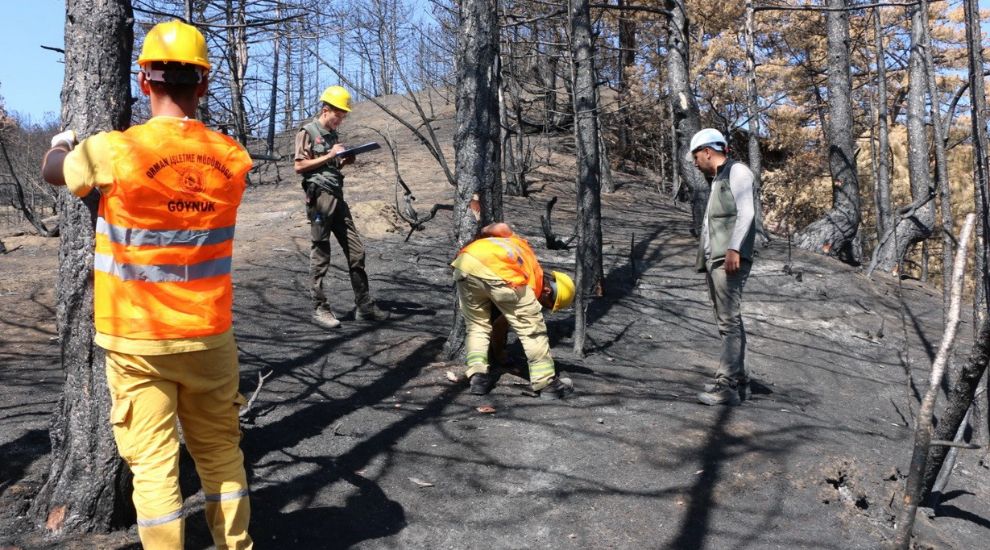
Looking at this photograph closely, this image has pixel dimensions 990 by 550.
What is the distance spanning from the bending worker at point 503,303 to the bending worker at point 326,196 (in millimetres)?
1672

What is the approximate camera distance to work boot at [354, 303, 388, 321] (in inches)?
271

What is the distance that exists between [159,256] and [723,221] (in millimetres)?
3892

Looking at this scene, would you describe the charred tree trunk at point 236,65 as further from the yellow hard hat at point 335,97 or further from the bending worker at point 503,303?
the bending worker at point 503,303

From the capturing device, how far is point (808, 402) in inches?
243

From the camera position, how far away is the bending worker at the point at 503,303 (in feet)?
16.9

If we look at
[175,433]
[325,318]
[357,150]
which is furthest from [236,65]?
[175,433]

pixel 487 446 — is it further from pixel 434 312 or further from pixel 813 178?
pixel 813 178

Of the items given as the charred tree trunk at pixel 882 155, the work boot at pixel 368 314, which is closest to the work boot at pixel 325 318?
the work boot at pixel 368 314

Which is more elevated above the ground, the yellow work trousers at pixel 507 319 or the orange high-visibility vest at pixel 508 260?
the orange high-visibility vest at pixel 508 260

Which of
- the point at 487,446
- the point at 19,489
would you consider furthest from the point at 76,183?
the point at 487,446

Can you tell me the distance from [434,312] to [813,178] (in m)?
18.5

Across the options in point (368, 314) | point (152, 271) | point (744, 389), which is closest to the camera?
point (152, 271)

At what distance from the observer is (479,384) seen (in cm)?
522

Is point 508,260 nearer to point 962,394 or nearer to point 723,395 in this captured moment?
point 723,395
